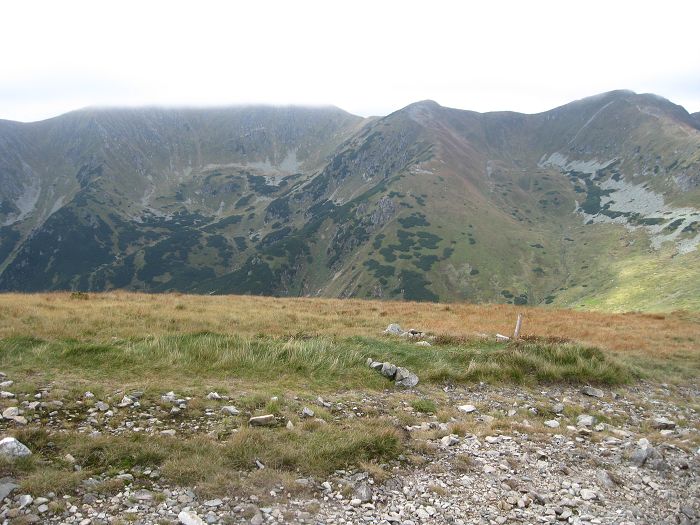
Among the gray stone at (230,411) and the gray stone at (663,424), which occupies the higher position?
the gray stone at (230,411)

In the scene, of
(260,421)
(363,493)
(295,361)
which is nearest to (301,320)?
(295,361)

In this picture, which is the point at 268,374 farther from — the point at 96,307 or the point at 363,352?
the point at 96,307

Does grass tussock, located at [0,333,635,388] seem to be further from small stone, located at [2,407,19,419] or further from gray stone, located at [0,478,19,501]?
gray stone, located at [0,478,19,501]

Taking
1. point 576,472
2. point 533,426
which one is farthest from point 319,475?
point 533,426

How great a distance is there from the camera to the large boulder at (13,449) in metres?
7.96

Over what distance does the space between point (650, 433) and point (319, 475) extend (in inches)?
396

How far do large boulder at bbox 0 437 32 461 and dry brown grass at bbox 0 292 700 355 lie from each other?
8.22 m

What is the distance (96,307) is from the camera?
2277 centimetres

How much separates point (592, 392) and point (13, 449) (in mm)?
17435

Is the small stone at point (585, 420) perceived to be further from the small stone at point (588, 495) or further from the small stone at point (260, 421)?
the small stone at point (260, 421)

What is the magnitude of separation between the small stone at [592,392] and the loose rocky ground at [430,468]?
113cm

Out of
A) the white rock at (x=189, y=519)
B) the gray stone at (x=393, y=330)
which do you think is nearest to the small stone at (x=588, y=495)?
the white rock at (x=189, y=519)

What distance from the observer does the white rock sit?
6.80 metres

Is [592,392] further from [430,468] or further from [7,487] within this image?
[7,487]
